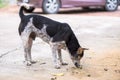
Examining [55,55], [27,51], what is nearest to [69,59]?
[55,55]

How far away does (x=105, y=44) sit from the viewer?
929 cm

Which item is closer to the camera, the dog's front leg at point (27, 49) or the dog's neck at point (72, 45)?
the dog's neck at point (72, 45)

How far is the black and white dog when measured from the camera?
6.72 m

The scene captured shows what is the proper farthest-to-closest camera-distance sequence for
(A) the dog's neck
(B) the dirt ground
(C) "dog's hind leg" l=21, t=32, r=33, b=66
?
(C) "dog's hind leg" l=21, t=32, r=33, b=66, (A) the dog's neck, (B) the dirt ground

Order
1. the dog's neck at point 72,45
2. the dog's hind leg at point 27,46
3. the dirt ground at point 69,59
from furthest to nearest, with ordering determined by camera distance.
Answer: the dog's hind leg at point 27,46
the dog's neck at point 72,45
the dirt ground at point 69,59

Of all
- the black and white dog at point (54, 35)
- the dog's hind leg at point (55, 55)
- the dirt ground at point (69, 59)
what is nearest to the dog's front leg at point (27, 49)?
the black and white dog at point (54, 35)

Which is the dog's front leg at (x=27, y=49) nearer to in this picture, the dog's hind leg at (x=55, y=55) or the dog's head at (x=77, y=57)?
the dog's hind leg at (x=55, y=55)

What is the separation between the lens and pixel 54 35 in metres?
6.79

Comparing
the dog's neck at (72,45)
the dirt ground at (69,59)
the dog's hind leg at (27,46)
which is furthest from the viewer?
the dog's hind leg at (27,46)

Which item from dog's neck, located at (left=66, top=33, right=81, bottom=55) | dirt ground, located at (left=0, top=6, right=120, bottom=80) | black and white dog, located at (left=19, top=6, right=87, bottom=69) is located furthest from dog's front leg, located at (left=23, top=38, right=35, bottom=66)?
dog's neck, located at (left=66, top=33, right=81, bottom=55)

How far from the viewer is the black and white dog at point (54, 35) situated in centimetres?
672

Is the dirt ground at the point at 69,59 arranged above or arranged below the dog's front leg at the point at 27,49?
below

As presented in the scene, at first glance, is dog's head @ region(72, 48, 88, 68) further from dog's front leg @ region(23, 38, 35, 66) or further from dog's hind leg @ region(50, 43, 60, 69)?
dog's front leg @ region(23, 38, 35, 66)

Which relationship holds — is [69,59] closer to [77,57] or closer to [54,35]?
[77,57]
